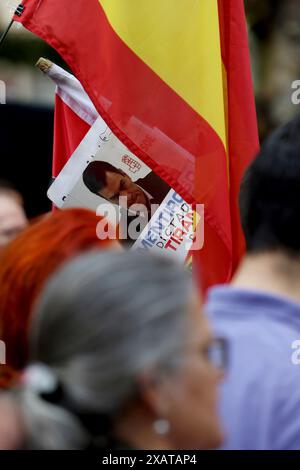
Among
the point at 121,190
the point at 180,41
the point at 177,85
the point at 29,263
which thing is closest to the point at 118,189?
the point at 121,190

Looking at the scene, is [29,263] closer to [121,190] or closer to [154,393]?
[154,393]

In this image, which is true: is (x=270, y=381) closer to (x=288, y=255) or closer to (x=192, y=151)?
(x=288, y=255)

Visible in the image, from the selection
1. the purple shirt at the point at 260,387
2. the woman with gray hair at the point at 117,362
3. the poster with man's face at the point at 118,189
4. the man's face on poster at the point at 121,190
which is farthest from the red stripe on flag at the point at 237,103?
the woman with gray hair at the point at 117,362

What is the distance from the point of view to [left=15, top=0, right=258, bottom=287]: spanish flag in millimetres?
3019

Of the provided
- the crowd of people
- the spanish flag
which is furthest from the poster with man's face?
the crowd of people

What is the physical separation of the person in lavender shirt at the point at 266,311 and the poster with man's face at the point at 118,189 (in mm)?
1187

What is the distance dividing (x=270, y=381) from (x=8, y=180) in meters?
1.64

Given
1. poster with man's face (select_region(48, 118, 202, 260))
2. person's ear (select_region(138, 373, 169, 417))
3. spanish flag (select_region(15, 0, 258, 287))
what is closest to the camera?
person's ear (select_region(138, 373, 169, 417))

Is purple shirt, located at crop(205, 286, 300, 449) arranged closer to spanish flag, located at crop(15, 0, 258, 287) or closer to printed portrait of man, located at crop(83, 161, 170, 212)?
spanish flag, located at crop(15, 0, 258, 287)

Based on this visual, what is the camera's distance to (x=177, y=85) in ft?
10.2

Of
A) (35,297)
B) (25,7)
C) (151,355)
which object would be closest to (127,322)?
(151,355)

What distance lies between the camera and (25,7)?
120 inches

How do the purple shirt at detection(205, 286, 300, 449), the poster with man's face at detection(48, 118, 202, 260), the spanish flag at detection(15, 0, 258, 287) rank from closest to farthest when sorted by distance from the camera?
1. the purple shirt at detection(205, 286, 300, 449)
2. the spanish flag at detection(15, 0, 258, 287)
3. the poster with man's face at detection(48, 118, 202, 260)

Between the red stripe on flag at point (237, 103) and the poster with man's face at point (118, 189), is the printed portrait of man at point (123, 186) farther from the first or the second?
the red stripe on flag at point (237, 103)
